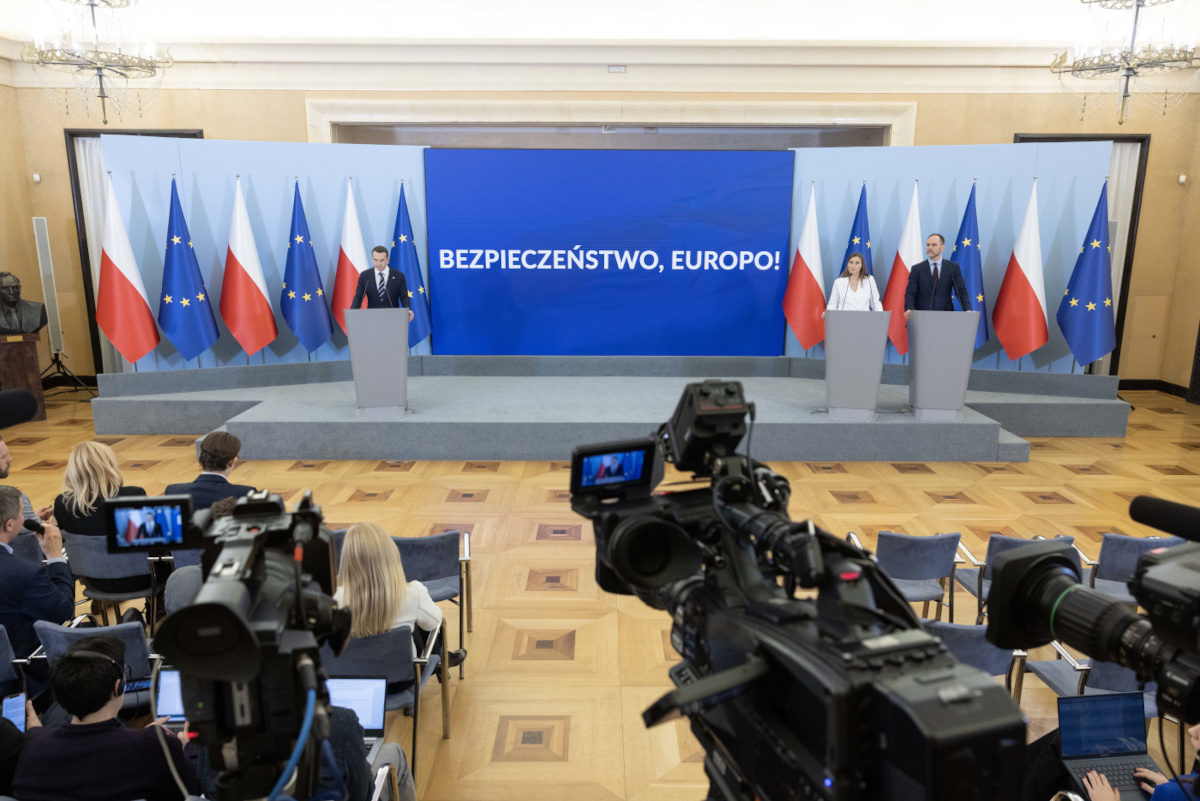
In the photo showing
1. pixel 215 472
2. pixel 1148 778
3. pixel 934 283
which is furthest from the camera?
pixel 934 283

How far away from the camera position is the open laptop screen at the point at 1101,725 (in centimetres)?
209

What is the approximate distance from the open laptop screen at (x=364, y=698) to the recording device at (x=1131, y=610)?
5.51 ft

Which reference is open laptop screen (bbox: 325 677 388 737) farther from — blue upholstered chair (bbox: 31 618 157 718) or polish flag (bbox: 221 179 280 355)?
polish flag (bbox: 221 179 280 355)

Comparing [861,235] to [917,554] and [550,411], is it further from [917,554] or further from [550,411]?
[917,554]

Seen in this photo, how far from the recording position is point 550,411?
21.2ft

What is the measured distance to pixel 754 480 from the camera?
1.52 m

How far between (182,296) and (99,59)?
2059 mm

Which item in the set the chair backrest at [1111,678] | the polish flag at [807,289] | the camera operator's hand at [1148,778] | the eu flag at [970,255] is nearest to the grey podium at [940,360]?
the eu flag at [970,255]

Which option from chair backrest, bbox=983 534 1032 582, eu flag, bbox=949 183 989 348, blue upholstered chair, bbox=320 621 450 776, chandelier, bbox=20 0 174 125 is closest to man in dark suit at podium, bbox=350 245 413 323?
chandelier, bbox=20 0 174 125

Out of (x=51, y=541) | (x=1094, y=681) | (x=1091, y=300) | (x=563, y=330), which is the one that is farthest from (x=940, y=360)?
(x=51, y=541)

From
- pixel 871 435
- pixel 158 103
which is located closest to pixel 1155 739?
pixel 871 435

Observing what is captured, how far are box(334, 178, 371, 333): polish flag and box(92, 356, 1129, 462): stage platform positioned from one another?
783mm

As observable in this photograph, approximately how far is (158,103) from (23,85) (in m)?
1.35

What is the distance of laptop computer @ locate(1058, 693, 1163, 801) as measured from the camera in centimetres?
208
